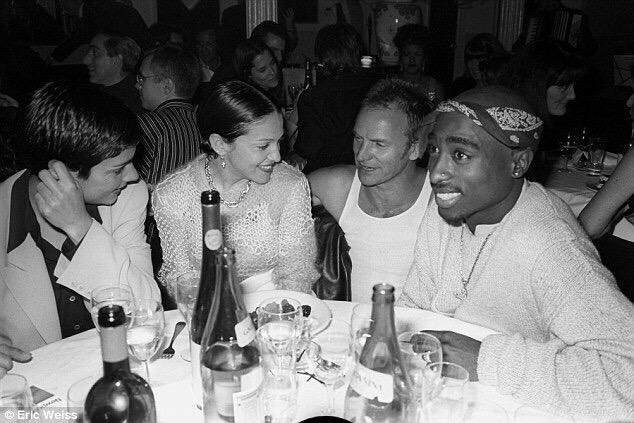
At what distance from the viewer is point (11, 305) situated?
1.70 metres

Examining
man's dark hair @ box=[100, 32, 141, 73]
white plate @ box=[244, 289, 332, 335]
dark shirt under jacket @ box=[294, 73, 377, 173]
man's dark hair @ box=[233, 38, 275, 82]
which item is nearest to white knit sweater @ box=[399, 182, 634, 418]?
white plate @ box=[244, 289, 332, 335]

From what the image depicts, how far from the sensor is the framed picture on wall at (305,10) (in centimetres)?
794

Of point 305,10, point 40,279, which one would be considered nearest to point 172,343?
point 40,279

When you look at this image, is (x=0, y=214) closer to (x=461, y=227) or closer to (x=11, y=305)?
(x=11, y=305)

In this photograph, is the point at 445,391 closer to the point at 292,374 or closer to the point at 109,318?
the point at 292,374

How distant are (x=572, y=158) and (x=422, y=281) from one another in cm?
292

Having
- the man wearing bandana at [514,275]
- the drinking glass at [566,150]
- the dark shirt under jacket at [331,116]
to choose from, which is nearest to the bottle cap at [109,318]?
the man wearing bandana at [514,275]

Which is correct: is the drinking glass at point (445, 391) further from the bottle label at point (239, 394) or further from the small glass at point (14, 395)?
the small glass at point (14, 395)

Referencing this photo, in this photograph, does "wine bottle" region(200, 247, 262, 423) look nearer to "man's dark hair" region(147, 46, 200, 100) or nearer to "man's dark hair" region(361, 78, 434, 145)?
"man's dark hair" region(361, 78, 434, 145)

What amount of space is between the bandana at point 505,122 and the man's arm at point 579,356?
396mm

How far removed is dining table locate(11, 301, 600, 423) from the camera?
4.05 feet

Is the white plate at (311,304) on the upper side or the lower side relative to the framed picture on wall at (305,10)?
lower

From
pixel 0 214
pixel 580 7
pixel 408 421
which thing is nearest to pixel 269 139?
pixel 0 214

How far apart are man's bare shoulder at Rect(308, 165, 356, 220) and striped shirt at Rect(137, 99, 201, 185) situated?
47.5 inches
